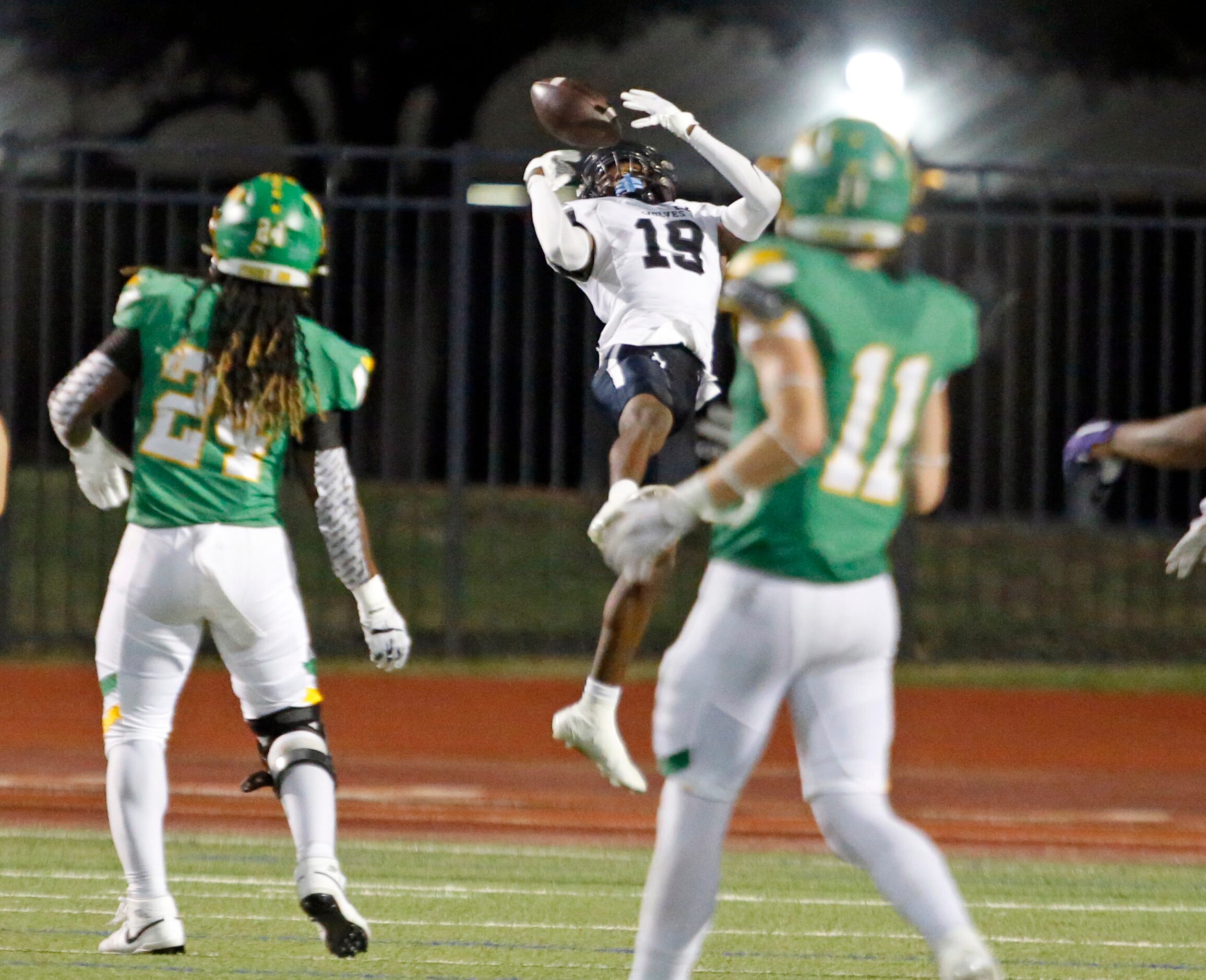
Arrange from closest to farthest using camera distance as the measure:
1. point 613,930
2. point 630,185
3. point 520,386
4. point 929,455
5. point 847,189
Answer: point 847,189 < point 929,455 < point 613,930 < point 630,185 < point 520,386

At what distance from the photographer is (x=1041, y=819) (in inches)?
348

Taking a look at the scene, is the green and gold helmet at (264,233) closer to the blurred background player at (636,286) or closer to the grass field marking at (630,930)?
the blurred background player at (636,286)

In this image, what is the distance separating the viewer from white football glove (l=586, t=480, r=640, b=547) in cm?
564

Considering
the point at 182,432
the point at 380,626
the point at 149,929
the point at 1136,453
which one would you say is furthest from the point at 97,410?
the point at 1136,453

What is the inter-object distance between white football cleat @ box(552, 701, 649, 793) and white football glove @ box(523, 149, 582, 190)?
5.67ft

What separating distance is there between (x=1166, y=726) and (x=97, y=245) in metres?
12.6

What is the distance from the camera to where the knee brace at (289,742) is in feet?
17.9

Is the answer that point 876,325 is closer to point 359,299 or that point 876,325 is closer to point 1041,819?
point 1041,819

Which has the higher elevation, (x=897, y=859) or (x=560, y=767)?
(x=897, y=859)

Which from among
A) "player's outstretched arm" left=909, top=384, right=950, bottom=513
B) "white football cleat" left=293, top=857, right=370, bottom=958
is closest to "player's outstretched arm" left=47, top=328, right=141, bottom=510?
"white football cleat" left=293, top=857, right=370, bottom=958

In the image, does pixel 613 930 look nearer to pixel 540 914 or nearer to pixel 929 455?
pixel 540 914

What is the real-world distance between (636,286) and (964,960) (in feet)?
11.4

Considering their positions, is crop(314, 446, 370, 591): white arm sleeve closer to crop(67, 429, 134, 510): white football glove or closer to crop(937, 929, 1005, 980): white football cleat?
crop(67, 429, 134, 510): white football glove

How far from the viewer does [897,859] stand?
13.5 feet
